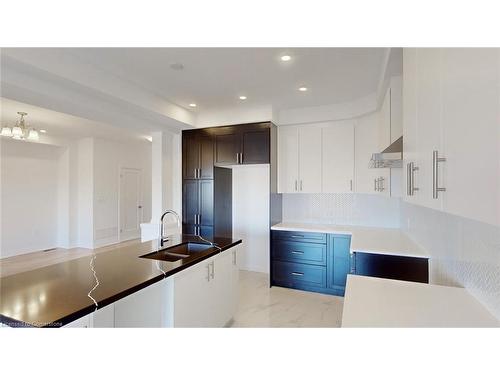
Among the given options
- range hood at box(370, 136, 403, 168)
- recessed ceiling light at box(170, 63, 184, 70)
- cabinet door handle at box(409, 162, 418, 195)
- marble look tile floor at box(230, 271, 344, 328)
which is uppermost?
recessed ceiling light at box(170, 63, 184, 70)

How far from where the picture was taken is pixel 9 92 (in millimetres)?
2309

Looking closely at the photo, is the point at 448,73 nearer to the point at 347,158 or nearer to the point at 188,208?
the point at 347,158

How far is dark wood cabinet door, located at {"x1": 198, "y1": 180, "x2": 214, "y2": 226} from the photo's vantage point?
13.4 feet

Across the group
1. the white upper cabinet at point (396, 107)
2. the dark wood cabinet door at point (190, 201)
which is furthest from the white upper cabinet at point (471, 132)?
the dark wood cabinet door at point (190, 201)

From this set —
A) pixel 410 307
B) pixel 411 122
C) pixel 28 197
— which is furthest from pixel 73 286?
pixel 28 197

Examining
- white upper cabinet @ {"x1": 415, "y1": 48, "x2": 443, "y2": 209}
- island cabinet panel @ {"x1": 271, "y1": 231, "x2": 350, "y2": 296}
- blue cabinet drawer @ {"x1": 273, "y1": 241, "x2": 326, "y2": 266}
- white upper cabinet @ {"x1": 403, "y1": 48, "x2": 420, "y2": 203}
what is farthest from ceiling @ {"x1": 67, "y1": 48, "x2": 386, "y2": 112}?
blue cabinet drawer @ {"x1": 273, "y1": 241, "x2": 326, "y2": 266}

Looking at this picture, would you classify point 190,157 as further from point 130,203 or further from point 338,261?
point 130,203

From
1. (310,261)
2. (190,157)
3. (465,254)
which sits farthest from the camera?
(190,157)

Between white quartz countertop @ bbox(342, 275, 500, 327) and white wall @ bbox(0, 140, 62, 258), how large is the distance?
6.79 m

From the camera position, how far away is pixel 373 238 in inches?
118

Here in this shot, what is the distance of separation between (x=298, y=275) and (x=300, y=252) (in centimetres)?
34

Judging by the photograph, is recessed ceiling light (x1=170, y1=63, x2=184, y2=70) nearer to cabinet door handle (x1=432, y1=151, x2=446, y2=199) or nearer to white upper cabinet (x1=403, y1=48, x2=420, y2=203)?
white upper cabinet (x1=403, y1=48, x2=420, y2=203)
